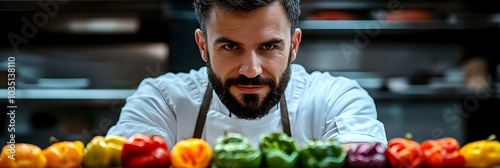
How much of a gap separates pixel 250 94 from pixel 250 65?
0.11 m

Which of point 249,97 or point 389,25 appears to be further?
point 389,25

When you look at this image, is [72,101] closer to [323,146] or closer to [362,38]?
[362,38]

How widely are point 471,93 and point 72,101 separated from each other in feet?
7.66

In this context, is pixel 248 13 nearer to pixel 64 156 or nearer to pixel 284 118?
pixel 284 118

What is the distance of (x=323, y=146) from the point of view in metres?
1.17

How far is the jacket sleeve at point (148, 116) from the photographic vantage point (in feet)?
5.84

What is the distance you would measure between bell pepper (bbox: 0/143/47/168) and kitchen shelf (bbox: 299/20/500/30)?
96.1 inches

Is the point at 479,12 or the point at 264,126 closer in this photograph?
the point at 264,126

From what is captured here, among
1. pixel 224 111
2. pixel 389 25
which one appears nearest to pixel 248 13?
pixel 224 111

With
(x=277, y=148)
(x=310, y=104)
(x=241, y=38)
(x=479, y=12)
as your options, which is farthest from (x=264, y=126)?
(x=479, y=12)

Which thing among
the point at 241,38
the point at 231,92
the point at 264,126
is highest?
the point at 241,38

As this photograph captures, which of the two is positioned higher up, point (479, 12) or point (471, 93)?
point (479, 12)

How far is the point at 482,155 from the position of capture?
120 centimetres

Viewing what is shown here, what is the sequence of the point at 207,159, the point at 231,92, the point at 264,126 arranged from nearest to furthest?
the point at 207,159
the point at 231,92
the point at 264,126
